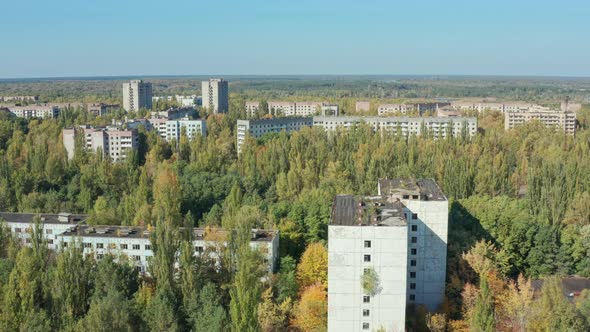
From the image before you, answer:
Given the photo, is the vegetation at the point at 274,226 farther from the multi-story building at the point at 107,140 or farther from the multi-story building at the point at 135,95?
the multi-story building at the point at 135,95

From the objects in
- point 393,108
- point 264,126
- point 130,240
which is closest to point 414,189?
point 130,240

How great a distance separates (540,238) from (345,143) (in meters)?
24.1

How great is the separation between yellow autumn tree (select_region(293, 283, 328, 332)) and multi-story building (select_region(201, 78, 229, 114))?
231ft

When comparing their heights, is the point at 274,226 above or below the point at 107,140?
below

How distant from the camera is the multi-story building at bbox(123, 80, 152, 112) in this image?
8900 centimetres

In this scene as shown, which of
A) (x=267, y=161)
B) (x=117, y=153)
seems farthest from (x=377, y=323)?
(x=117, y=153)

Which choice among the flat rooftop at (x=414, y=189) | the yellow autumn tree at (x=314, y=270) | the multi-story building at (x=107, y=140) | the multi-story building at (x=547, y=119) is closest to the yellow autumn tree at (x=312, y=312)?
the yellow autumn tree at (x=314, y=270)

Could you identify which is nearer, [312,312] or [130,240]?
[312,312]

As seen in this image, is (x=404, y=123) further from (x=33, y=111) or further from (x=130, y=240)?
(x=33, y=111)

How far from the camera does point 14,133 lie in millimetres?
50000

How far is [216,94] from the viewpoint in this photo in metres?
90.3

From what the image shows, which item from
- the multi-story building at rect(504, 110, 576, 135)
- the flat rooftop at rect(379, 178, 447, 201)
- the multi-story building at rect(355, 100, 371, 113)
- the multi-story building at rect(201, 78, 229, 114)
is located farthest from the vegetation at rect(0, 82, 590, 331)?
the multi-story building at rect(201, 78, 229, 114)

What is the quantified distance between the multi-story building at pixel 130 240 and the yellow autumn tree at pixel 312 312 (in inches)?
114

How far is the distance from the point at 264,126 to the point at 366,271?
42.1 m
